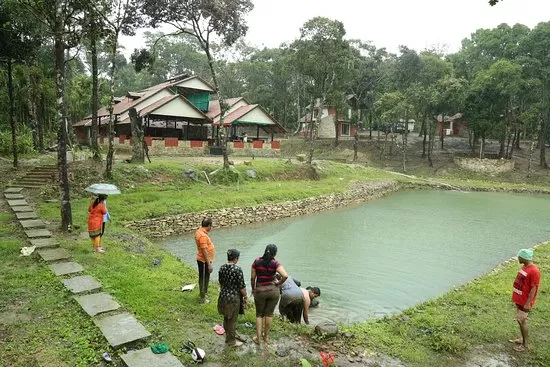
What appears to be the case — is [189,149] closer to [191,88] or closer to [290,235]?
[191,88]

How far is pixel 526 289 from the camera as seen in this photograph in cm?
654

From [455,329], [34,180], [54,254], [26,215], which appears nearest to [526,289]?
[455,329]

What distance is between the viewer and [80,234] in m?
11.7

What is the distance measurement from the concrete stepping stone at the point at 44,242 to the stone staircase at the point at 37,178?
8228 millimetres

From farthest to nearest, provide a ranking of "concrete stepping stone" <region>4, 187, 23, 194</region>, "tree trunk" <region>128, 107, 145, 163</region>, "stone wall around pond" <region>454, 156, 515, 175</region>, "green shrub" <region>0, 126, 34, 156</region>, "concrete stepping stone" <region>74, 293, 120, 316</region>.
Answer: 1. "stone wall around pond" <region>454, 156, 515, 175</region>
2. "green shrub" <region>0, 126, 34, 156</region>
3. "tree trunk" <region>128, 107, 145, 163</region>
4. "concrete stepping stone" <region>4, 187, 23, 194</region>
5. "concrete stepping stone" <region>74, 293, 120, 316</region>

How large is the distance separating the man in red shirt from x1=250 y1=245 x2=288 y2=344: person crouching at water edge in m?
4.10

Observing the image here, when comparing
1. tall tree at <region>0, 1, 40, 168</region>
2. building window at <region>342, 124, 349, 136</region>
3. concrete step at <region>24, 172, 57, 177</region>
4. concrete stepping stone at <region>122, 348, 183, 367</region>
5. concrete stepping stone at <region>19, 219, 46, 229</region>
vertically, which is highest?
tall tree at <region>0, 1, 40, 168</region>

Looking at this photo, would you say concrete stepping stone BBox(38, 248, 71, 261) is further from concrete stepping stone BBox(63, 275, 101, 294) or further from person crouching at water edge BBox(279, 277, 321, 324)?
person crouching at water edge BBox(279, 277, 321, 324)

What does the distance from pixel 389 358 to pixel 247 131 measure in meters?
42.3

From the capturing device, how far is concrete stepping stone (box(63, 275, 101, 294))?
25.5ft

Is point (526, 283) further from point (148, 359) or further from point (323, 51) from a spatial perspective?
point (323, 51)

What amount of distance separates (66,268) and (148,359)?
14.5 ft

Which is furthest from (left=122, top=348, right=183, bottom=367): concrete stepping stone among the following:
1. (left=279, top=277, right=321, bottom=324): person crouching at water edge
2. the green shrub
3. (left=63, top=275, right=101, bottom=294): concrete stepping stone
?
the green shrub

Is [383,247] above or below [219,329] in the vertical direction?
below
